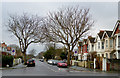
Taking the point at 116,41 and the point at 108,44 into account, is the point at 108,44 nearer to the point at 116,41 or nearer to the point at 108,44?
the point at 108,44

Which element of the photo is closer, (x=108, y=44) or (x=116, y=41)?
(x=116, y=41)

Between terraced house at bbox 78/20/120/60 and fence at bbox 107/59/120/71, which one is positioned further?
terraced house at bbox 78/20/120/60

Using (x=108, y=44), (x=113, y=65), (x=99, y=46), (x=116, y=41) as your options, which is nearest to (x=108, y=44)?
(x=108, y=44)

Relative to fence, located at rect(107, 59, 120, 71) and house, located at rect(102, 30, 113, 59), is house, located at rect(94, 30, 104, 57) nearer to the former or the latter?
house, located at rect(102, 30, 113, 59)

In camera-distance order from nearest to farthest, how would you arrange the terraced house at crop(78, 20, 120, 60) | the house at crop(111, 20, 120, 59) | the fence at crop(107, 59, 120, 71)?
the fence at crop(107, 59, 120, 71) < the house at crop(111, 20, 120, 59) < the terraced house at crop(78, 20, 120, 60)

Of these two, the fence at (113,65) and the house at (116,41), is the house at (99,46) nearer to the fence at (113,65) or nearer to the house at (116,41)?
the house at (116,41)

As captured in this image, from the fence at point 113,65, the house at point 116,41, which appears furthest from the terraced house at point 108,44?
the fence at point 113,65

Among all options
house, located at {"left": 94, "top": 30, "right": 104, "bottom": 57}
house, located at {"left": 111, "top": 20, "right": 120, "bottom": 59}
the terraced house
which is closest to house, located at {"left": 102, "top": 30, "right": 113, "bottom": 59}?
the terraced house

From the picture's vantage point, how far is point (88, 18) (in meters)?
39.7

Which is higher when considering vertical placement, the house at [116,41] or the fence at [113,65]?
the house at [116,41]

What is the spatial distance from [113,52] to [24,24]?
24.4 metres

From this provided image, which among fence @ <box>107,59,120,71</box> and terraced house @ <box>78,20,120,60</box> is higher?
terraced house @ <box>78,20,120,60</box>

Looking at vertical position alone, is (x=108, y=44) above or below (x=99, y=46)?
above

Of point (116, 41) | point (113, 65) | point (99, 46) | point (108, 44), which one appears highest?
point (116, 41)
